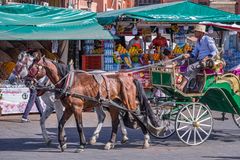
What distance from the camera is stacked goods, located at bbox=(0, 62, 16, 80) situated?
630 inches

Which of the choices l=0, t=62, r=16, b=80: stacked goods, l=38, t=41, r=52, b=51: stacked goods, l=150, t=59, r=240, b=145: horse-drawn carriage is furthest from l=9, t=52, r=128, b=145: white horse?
l=38, t=41, r=52, b=51: stacked goods

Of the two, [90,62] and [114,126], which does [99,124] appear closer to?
[114,126]

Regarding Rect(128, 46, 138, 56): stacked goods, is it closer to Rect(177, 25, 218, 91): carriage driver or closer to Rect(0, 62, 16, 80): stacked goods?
Rect(0, 62, 16, 80): stacked goods

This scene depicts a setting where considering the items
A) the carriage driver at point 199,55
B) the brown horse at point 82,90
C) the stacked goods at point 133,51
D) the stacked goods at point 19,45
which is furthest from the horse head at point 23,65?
the stacked goods at point 133,51

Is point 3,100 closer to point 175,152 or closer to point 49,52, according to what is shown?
point 49,52

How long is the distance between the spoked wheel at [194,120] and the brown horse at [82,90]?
0.69 meters

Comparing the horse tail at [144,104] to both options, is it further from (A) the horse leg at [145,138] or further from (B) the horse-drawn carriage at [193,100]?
(B) the horse-drawn carriage at [193,100]

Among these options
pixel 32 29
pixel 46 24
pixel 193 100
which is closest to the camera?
pixel 193 100

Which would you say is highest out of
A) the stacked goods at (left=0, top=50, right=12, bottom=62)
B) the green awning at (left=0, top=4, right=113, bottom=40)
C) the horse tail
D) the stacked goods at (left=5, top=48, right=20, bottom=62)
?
the green awning at (left=0, top=4, right=113, bottom=40)

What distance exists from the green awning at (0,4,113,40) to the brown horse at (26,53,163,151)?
4.19m

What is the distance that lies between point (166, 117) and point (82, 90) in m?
1.86

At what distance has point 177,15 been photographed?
54.6ft

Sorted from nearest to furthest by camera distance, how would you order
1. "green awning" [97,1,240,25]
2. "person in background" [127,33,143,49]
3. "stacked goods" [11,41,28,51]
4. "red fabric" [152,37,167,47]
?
"green awning" [97,1,240,25], "stacked goods" [11,41,28,51], "person in background" [127,33,143,49], "red fabric" [152,37,167,47]

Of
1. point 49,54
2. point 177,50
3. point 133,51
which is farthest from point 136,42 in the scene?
point 49,54
